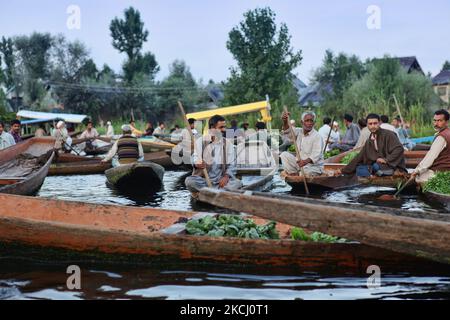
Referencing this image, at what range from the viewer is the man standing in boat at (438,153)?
7676 millimetres

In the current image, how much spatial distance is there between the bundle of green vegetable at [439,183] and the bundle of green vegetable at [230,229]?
3.39 meters

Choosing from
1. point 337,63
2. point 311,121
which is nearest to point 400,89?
point 337,63

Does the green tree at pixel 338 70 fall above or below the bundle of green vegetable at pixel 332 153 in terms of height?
above

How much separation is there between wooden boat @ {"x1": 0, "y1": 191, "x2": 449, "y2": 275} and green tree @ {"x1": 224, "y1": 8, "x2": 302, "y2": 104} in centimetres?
2344

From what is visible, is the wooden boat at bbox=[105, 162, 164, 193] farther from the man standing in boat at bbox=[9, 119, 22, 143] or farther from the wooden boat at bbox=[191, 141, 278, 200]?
the man standing in boat at bbox=[9, 119, 22, 143]

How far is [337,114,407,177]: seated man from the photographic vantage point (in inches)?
340

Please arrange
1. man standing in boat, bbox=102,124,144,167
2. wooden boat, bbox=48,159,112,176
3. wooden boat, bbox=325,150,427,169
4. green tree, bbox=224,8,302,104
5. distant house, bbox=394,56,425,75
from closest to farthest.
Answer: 1. man standing in boat, bbox=102,124,144,167
2. wooden boat, bbox=325,150,427,169
3. wooden boat, bbox=48,159,112,176
4. green tree, bbox=224,8,302,104
5. distant house, bbox=394,56,425,75

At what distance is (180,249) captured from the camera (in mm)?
4977

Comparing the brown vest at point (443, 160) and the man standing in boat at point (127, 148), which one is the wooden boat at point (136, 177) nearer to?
the man standing in boat at point (127, 148)

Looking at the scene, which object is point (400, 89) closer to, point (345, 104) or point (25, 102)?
point (345, 104)

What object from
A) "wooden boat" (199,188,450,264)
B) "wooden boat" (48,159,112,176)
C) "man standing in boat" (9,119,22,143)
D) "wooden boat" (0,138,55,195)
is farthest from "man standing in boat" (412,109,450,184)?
"man standing in boat" (9,119,22,143)

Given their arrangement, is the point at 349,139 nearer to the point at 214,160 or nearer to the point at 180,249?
the point at 214,160

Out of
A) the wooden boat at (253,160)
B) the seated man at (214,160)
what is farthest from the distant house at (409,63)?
the seated man at (214,160)
